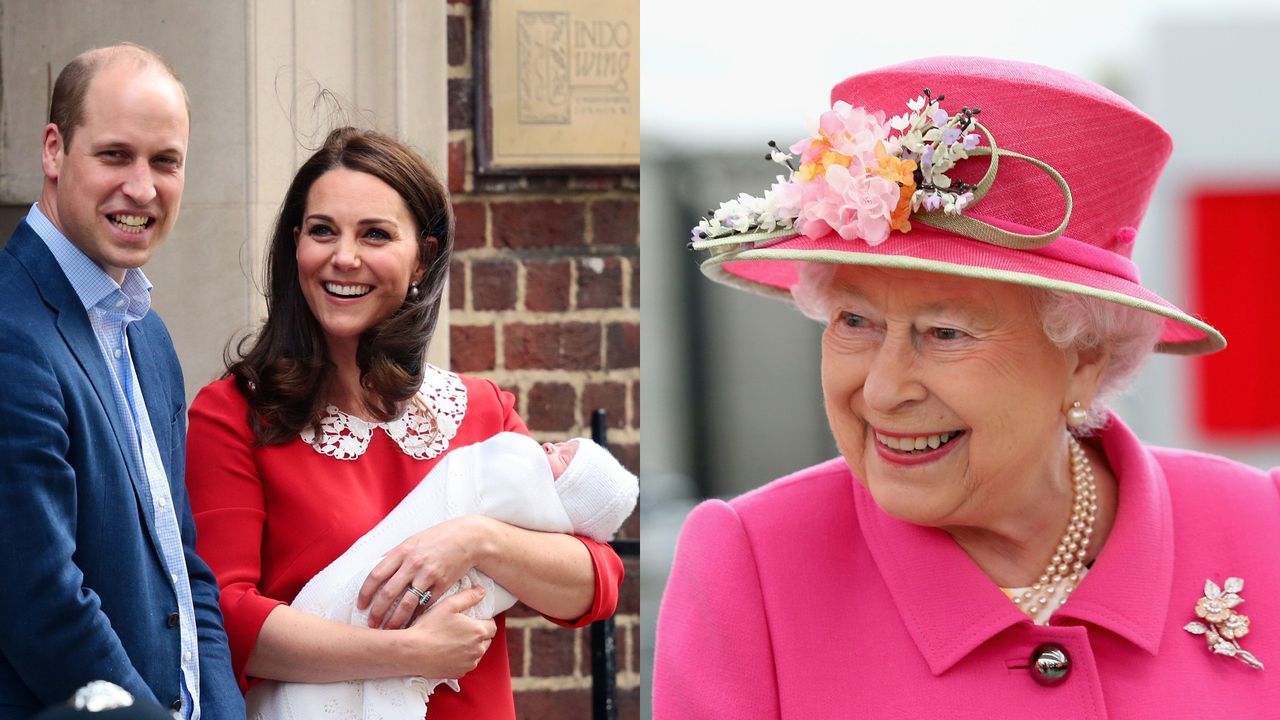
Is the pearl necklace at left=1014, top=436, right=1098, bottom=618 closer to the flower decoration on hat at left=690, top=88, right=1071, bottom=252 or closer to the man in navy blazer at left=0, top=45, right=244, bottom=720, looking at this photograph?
the flower decoration on hat at left=690, top=88, right=1071, bottom=252

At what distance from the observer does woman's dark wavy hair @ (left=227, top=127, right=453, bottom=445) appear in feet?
7.26

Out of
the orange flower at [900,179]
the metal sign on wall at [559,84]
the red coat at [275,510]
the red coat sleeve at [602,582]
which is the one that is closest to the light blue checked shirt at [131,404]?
the red coat at [275,510]

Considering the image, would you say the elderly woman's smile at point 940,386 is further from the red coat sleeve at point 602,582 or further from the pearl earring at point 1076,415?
the red coat sleeve at point 602,582

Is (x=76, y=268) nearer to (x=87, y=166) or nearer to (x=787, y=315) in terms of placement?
(x=87, y=166)

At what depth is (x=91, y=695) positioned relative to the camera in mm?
832

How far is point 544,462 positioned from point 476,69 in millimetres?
1446

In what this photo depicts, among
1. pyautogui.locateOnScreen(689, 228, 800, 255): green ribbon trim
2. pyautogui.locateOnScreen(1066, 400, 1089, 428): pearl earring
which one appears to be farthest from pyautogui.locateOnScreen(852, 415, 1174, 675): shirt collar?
pyautogui.locateOnScreen(689, 228, 800, 255): green ribbon trim

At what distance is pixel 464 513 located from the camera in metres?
2.19

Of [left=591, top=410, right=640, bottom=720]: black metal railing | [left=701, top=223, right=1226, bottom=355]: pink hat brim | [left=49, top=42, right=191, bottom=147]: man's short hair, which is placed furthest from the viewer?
[left=591, top=410, right=640, bottom=720]: black metal railing

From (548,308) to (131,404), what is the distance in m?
1.55

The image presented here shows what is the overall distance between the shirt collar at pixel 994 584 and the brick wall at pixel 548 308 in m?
1.54

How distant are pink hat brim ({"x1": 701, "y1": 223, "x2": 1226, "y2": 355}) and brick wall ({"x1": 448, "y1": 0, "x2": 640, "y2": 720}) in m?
1.65

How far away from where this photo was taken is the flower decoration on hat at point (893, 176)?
1.68 meters

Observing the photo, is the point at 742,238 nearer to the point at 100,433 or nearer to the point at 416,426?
the point at 416,426
